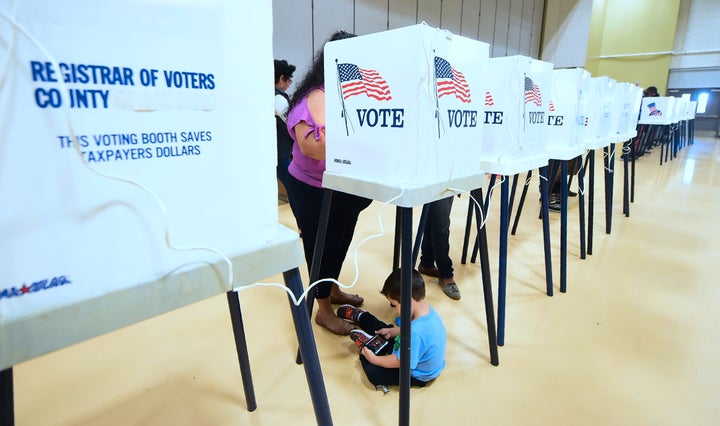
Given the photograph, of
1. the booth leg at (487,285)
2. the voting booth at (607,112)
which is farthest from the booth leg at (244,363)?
the voting booth at (607,112)

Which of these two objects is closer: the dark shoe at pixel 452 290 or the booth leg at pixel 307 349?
the booth leg at pixel 307 349

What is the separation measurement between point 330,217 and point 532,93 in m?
0.93

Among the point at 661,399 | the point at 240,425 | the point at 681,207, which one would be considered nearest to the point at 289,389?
the point at 240,425

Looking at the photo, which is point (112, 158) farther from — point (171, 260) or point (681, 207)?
point (681, 207)

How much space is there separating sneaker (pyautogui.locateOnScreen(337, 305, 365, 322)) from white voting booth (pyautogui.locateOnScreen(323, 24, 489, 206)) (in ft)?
2.42

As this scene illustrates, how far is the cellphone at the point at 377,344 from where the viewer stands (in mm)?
1350

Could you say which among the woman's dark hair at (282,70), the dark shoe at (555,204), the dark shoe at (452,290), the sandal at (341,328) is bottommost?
the sandal at (341,328)

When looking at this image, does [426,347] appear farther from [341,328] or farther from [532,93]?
[532,93]

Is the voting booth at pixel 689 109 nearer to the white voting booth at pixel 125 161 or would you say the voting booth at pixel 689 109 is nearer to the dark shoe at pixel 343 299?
the dark shoe at pixel 343 299

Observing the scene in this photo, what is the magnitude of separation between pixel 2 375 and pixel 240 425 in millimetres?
633

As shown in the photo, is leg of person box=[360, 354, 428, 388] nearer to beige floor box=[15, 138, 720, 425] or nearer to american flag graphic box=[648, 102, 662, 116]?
beige floor box=[15, 138, 720, 425]

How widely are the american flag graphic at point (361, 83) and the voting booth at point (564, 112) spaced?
45.9 inches

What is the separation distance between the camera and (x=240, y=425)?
112cm

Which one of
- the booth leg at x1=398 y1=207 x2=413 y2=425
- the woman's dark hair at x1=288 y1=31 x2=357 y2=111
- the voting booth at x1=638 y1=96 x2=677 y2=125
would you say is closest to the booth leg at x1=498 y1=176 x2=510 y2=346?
the booth leg at x1=398 y1=207 x2=413 y2=425
